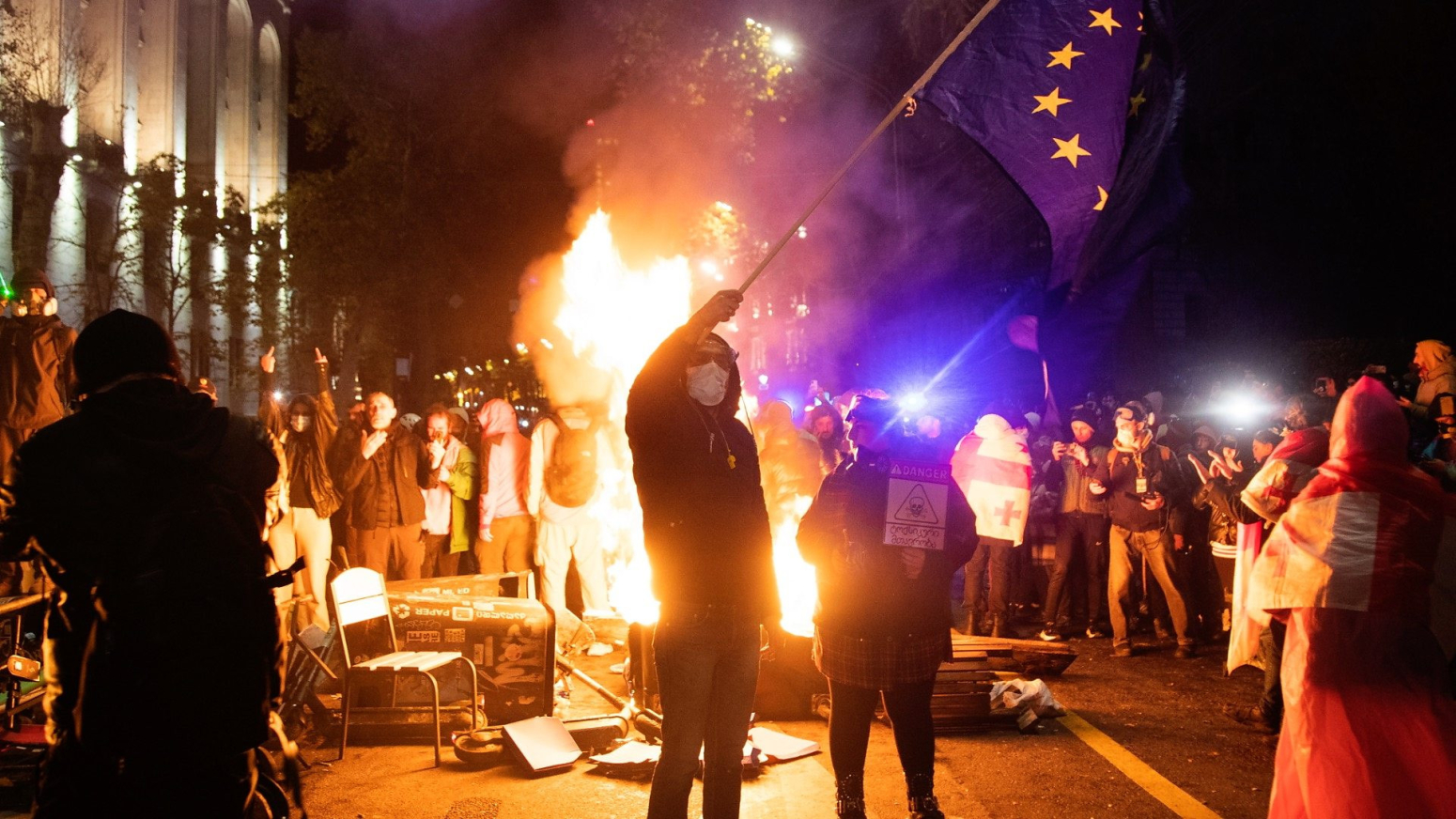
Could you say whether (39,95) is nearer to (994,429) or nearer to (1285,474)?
(994,429)

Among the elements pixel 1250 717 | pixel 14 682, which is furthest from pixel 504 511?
pixel 1250 717

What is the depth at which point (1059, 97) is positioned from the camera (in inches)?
216

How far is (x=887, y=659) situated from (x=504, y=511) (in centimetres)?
542

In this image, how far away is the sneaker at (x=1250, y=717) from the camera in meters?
6.06

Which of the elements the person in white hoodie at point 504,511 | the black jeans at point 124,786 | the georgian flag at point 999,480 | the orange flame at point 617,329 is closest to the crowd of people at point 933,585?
the black jeans at point 124,786

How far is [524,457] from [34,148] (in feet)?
64.1

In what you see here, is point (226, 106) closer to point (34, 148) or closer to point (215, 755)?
point (34, 148)

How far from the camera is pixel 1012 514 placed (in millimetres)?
8711

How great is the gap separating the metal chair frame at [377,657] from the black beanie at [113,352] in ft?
10.1

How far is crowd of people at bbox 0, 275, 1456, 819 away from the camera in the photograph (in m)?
2.63

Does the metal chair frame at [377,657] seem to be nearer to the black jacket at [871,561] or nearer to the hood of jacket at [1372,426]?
the black jacket at [871,561]

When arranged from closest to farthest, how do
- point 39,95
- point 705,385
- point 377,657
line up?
point 705,385
point 377,657
point 39,95

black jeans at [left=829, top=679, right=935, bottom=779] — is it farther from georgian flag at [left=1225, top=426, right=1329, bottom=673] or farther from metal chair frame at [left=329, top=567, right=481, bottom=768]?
metal chair frame at [left=329, top=567, right=481, bottom=768]

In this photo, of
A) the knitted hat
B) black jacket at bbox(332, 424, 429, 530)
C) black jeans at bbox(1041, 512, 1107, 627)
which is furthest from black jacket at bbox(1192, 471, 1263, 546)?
black jacket at bbox(332, 424, 429, 530)
